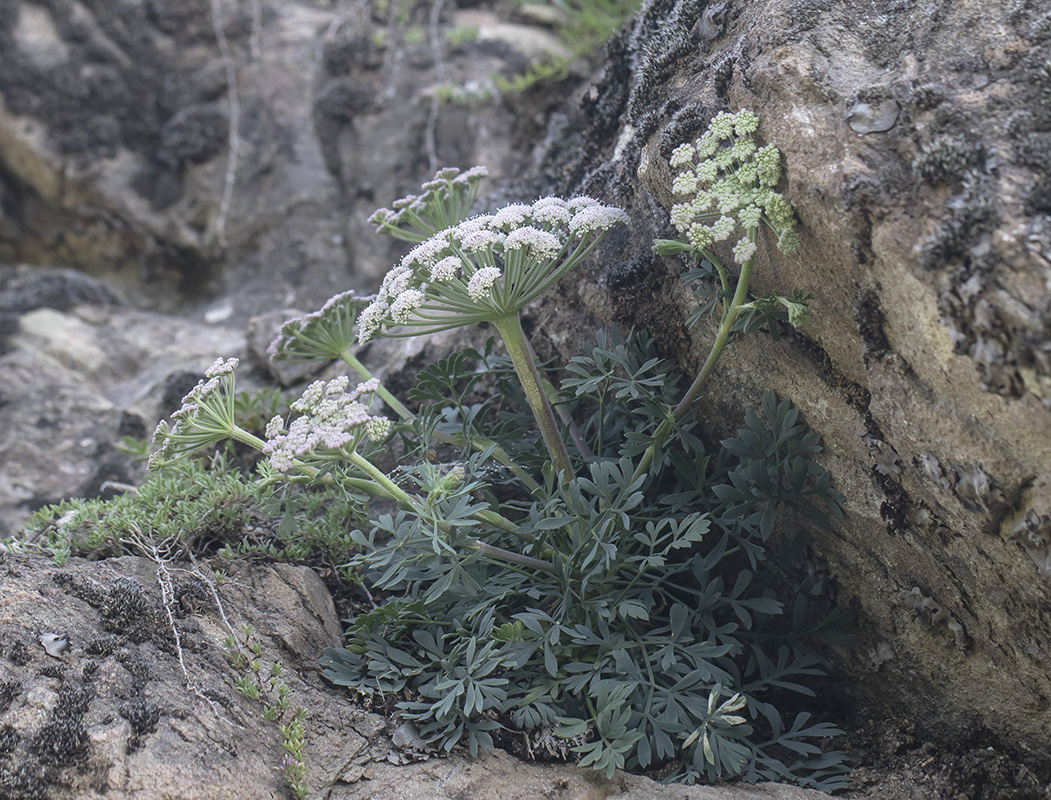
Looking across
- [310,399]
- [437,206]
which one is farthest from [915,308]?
[437,206]

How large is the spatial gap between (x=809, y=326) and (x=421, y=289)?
1327mm

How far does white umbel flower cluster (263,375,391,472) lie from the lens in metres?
2.42

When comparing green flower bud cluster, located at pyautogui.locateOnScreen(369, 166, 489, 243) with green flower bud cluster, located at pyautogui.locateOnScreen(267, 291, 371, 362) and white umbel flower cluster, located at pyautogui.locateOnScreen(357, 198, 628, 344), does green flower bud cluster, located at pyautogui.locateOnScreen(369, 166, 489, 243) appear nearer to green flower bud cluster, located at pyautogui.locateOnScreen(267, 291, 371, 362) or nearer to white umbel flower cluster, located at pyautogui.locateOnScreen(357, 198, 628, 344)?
green flower bud cluster, located at pyautogui.locateOnScreen(267, 291, 371, 362)

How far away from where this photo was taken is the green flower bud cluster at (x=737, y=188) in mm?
2387

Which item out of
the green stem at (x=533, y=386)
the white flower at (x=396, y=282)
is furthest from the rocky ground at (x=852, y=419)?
the white flower at (x=396, y=282)

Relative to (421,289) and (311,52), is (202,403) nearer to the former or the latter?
(421,289)

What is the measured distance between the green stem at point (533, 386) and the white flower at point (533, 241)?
0.30 meters

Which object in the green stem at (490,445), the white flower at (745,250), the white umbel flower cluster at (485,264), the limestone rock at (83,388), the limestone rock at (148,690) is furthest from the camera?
the limestone rock at (83,388)

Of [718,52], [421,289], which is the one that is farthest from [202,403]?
[718,52]

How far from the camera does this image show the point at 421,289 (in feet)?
9.32

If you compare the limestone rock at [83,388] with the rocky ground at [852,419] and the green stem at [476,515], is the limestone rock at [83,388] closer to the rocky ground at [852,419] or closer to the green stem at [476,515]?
the rocky ground at [852,419]

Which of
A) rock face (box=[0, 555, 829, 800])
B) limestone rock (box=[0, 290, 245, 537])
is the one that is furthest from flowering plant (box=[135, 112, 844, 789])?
limestone rock (box=[0, 290, 245, 537])

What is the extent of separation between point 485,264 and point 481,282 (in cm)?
27

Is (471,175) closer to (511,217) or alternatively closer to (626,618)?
(511,217)
